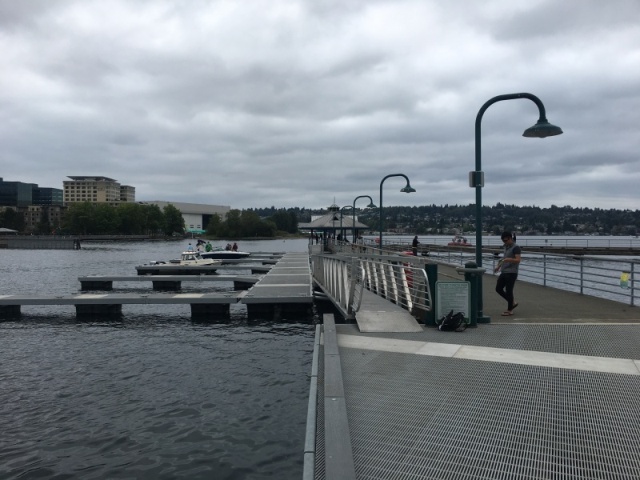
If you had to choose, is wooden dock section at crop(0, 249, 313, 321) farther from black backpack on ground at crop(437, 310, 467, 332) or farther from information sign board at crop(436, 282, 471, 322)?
black backpack on ground at crop(437, 310, 467, 332)

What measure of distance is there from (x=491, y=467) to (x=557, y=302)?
32.7 feet

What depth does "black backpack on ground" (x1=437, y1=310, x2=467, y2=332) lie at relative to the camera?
30.6 feet

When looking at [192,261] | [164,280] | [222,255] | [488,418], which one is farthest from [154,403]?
[222,255]

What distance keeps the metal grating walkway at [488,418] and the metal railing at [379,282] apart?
118 inches

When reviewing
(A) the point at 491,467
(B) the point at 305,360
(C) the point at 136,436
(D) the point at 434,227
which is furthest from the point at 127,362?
(D) the point at 434,227

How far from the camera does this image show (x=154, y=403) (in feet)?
29.9

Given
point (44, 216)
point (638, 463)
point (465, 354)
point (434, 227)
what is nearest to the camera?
point (638, 463)

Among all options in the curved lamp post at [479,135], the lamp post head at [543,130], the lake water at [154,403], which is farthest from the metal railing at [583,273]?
the lake water at [154,403]

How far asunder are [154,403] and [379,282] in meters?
7.52

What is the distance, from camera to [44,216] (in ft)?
639

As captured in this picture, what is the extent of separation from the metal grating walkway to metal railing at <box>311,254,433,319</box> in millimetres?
3006

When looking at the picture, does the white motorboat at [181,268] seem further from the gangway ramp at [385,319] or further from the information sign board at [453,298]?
the information sign board at [453,298]

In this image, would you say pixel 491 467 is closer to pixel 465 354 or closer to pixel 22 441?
pixel 465 354

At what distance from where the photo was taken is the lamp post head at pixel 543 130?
9.62 m
